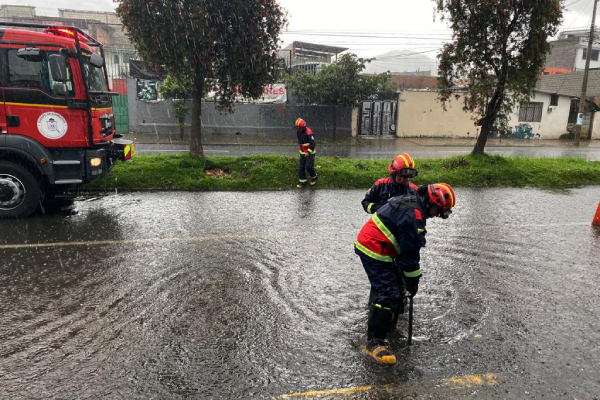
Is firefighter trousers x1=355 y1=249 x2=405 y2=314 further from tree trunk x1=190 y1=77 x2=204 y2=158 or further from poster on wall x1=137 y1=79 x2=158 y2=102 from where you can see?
poster on wall x1=137 y1=79 x2=158 y2=102

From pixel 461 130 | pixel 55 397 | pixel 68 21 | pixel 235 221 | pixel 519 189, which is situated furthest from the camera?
pixel 68 21

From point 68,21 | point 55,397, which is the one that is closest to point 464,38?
point 55,397

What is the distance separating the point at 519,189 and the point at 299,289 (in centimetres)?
874

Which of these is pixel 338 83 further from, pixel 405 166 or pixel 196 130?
pixel 405 166

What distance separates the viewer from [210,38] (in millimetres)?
10516

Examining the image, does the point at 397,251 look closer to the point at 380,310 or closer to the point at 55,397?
the point at 380,310

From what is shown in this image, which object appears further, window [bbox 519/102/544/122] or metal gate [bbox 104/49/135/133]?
window [bbox 519/102/544/122]

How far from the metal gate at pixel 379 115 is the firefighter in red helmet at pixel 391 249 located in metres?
24.3

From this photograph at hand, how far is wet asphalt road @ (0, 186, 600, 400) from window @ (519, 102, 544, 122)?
2527 cm

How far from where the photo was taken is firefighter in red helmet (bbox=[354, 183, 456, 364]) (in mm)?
3559

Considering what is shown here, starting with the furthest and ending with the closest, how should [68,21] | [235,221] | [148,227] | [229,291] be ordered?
1. [68,21]
2. [235,221]
3. [148,227]
4. [229,291]

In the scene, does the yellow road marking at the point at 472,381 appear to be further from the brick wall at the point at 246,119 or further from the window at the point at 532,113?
the window at the point at 532,113

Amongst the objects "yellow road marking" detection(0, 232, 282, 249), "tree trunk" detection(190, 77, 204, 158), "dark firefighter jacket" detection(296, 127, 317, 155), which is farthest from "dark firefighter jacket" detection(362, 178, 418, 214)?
"tree trunk" detection(190, 77, 204, 158)

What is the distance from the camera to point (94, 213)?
8.02 meters
